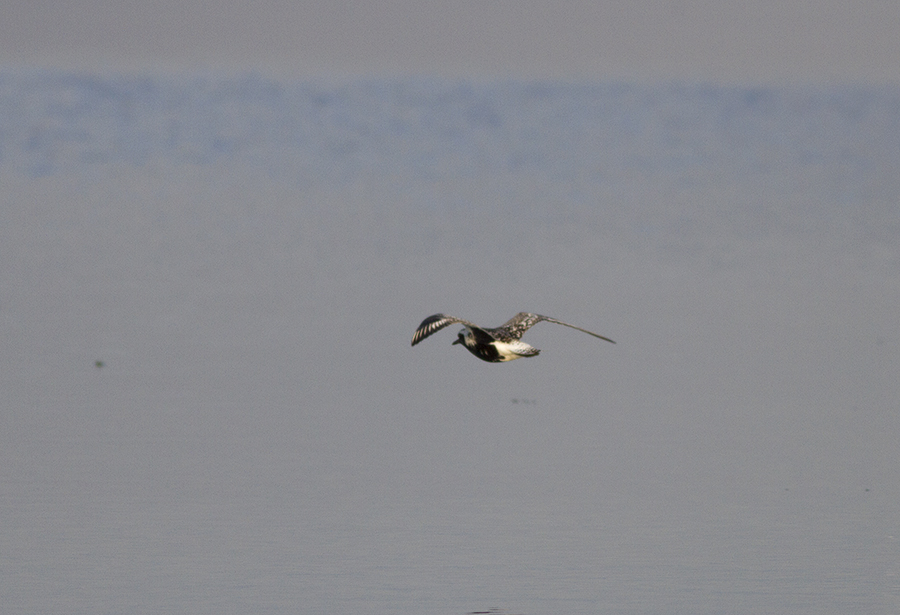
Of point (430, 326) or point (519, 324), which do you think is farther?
point (519, 324)

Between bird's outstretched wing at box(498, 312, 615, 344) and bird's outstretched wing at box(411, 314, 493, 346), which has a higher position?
bird's outstretched wing at box(498, 312, 615, 344)

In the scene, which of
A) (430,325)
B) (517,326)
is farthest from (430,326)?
(517,326)

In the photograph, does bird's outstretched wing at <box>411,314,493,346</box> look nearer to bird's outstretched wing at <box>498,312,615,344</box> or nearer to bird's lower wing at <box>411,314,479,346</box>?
bird's lower wing at <box>411,314,479,346</box>

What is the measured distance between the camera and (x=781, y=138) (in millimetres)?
72875

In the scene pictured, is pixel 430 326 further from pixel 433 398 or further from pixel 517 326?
pixel 433 398

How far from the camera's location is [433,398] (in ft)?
83.9

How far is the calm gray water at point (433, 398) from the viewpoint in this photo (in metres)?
18.0

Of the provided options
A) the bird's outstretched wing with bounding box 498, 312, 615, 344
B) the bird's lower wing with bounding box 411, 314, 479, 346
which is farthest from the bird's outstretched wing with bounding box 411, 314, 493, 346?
the bird's outstretched wing with bounding box 498, 312, 615, 344

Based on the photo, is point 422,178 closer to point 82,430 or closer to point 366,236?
point 366,236

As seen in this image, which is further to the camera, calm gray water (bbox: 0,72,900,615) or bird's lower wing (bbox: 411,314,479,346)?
calm gray water (bbox: 0,72,900,615)

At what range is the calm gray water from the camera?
709 inches

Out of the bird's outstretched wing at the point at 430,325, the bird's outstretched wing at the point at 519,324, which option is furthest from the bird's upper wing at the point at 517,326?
the bird's outstretched wing at the point at 430,325

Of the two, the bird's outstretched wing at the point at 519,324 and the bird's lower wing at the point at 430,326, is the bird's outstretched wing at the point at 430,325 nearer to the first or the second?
the bird's lower wing at the point at 430,326

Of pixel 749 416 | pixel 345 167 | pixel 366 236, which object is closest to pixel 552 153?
pixel 345 167
